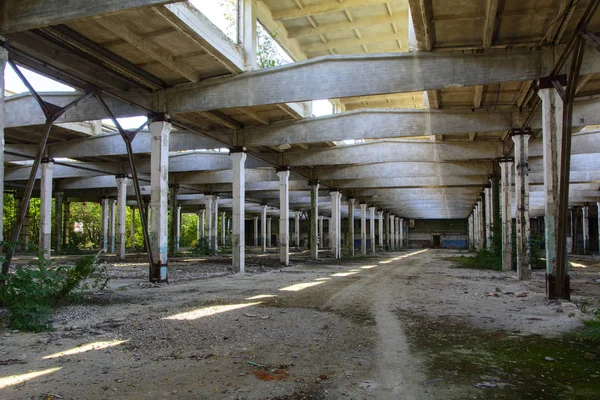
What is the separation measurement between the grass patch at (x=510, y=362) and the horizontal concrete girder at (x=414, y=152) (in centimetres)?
→ 1427

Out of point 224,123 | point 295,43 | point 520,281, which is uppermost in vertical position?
point 295,43

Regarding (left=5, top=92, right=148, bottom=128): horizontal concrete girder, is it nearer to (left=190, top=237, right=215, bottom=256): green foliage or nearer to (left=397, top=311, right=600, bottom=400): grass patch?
(left=397, top=311, right=600, bottom=400): grass patch

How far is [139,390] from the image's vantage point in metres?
4.34

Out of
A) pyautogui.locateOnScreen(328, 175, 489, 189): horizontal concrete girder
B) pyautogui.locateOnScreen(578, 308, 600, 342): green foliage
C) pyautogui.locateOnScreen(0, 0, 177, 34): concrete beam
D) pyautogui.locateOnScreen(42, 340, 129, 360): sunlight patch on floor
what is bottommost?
pyautogui.locateOnScreen(42, 340, 129, 360): sunlight patch on floor

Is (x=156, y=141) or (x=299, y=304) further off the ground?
(x=156, y=141)

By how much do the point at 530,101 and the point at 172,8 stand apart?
1179 centimetres

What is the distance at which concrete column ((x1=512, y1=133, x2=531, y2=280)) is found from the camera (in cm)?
1499

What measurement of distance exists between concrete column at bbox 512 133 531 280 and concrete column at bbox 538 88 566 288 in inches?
183

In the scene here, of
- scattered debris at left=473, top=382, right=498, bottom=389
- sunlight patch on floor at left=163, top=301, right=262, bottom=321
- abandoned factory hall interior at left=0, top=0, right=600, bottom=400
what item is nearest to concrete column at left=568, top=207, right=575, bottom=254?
abandoned factory hall interior at left=0, top=0, right=600, bottom=400

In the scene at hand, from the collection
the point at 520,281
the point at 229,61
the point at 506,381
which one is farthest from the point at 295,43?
the point at 506,381

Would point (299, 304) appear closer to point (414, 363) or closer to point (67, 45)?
point (414, 363)

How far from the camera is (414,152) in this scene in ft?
67.7

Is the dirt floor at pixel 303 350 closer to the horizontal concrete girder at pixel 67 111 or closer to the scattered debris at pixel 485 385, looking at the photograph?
the scattered debris at pixel 485 385

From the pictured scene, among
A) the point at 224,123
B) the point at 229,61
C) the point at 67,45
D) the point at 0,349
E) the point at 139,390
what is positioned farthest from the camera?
the point at 224,123
